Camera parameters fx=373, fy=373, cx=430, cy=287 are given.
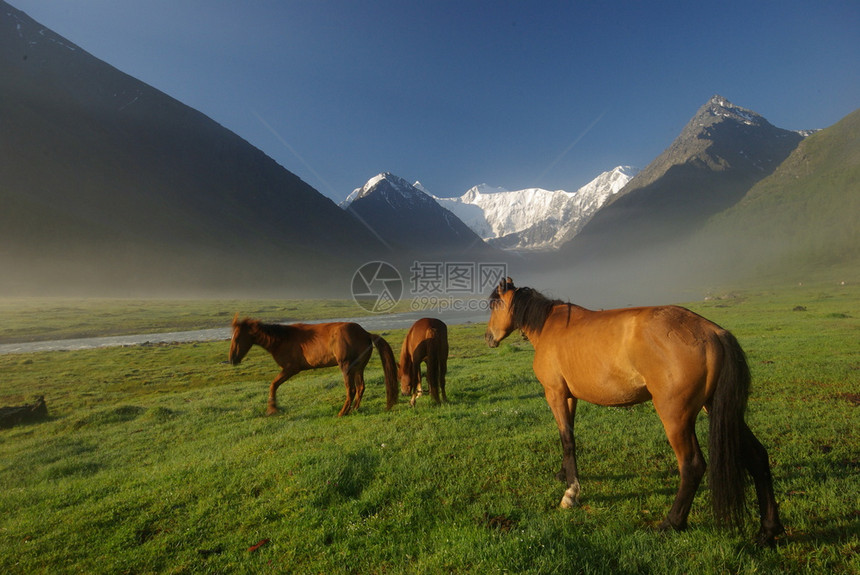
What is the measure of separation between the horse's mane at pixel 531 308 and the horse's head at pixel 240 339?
8.08 meters

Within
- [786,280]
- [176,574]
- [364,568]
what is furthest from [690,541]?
[786,280]

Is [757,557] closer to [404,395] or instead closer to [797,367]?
[404,395]

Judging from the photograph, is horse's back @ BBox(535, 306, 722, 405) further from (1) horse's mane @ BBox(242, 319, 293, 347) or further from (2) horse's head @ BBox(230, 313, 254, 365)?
(2) horse's head @ BBox(230, 313, 254, 365)

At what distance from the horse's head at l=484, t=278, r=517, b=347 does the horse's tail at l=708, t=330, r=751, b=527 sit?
310cm

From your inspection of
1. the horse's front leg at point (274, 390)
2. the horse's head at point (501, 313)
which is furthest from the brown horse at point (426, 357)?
the horse's head at point (501, 313)

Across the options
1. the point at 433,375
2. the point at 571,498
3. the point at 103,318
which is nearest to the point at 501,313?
the point at 571,498

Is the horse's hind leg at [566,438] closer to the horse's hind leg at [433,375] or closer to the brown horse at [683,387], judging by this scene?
the brown horse at [683,387]

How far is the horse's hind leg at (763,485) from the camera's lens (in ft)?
12.0

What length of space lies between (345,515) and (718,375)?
4.42m

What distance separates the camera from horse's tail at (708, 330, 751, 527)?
357 centimetres

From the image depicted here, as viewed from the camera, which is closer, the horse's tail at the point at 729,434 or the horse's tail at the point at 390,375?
the horse's tail at the point at 729,434

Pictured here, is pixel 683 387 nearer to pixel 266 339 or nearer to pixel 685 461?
pixel 685 461

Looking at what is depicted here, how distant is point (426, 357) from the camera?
35.3ft

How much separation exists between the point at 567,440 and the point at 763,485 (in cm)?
193
